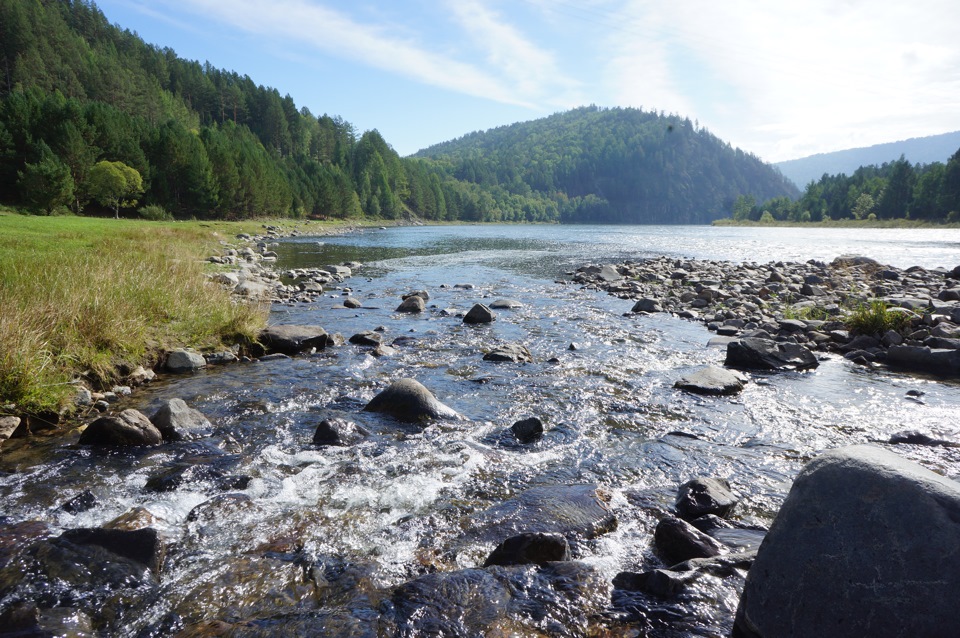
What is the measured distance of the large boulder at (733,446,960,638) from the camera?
133 inches

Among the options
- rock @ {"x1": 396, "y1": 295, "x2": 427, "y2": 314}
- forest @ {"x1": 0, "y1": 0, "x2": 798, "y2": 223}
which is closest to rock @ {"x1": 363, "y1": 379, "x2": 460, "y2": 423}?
rock @ {"x1": 396, "y1": 295, "x2": 427, "y2": 314}

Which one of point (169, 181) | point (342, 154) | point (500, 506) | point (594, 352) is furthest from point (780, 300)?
point (342, 154)

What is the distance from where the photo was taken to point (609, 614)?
443 cm

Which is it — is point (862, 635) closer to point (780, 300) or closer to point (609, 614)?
point (609, 614)

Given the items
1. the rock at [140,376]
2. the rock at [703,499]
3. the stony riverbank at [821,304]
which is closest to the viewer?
the rock at [703,499]

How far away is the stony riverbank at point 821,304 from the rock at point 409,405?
8.18 metres

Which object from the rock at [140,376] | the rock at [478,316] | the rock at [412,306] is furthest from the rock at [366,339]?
the rock at [140,376]

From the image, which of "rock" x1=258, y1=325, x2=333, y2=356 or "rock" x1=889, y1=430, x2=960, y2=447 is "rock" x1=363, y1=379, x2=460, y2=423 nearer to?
"rock" x1=258, y1=325, x2=333, y2=356

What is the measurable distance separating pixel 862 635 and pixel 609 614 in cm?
182

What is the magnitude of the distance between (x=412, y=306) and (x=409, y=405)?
11368 millimetres

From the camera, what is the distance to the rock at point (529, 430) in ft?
27.4

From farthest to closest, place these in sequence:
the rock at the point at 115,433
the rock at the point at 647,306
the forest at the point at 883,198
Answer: the forest at the point at 883,198 < the rock at the point at 647,306 < the rock at the point at 115,433

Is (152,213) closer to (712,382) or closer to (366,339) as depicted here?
(366,339)

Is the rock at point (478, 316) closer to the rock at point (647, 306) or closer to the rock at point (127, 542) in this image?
the rock at point (647, 306)
